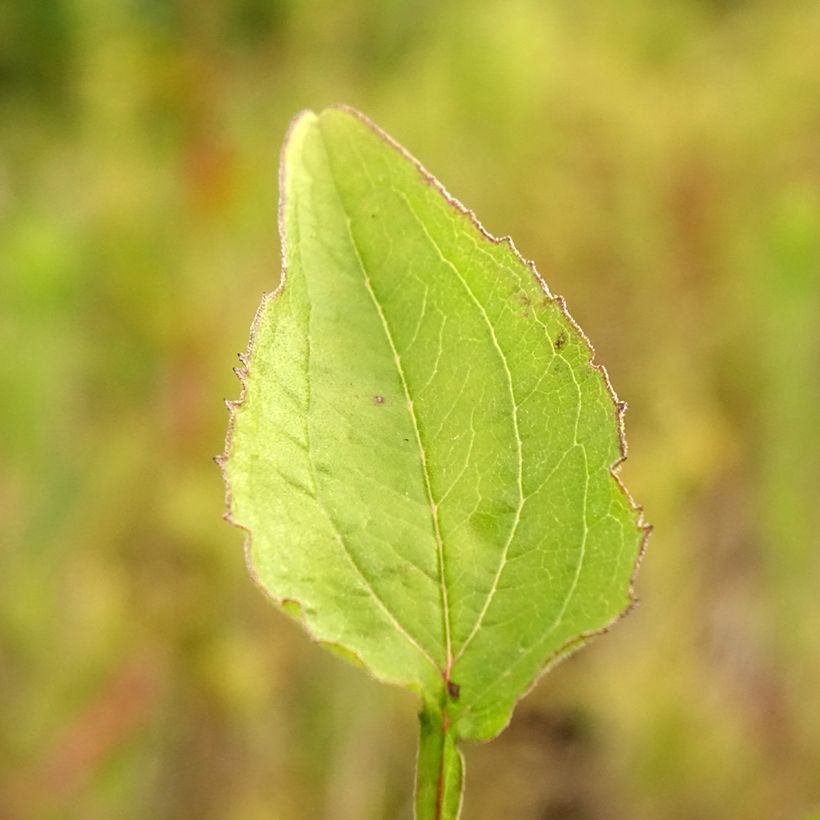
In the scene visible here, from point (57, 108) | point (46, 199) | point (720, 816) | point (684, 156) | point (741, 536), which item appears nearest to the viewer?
point (720, 816)

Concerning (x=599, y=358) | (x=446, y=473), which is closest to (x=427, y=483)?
(x=446, y=473)

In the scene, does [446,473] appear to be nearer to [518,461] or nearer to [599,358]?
[518,461]

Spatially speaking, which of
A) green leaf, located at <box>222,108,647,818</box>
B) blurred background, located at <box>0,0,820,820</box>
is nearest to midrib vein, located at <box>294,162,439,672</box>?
green leaf, located at <box>222,108,647,818</box>

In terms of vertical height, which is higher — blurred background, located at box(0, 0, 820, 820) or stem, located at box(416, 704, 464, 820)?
blurred background, located at box(0, 0, 820, 820)

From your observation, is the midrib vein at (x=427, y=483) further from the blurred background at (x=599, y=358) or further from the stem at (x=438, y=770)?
the blurred background at (x=599, y=358)

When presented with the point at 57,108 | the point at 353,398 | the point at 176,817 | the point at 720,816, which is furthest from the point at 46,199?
the point at 353,398

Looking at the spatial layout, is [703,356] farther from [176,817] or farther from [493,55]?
[176,817]

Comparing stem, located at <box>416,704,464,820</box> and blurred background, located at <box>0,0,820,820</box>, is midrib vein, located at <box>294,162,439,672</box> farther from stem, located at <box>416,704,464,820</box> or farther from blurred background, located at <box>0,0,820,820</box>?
blurred background, located at <box>0,0,820,820</box>

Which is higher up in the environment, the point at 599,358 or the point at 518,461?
the point at 599,358
